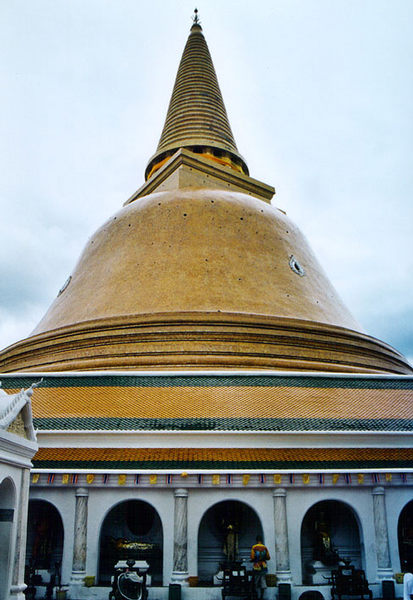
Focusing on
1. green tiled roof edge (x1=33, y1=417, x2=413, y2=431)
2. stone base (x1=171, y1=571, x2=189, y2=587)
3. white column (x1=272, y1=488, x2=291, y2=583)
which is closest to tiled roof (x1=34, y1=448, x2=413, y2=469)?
green tiled roof edge (x1=33, y1=417, x2=413, y2=431)

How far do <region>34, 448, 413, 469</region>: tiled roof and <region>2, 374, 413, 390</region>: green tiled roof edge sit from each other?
2.05 m

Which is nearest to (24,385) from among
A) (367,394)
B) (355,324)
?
(367,394)

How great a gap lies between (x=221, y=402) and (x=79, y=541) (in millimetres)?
3821

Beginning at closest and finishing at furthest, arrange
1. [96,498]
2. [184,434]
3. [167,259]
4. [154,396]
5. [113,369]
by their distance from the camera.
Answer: [96,498]
[184,434]
[154,396]
[113,369]
[167,259]

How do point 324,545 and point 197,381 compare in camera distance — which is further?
point 197,381

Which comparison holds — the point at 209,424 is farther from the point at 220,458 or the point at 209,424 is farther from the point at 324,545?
the point at 324,545

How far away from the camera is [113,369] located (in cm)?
→ 1495

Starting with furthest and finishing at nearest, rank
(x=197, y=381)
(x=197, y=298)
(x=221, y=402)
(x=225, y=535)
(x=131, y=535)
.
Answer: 1. (x=197, y=298)
2. (x=197, y=381)
3. (x=221, y=402)
4. (x=131, y=535)
5. (x=225, y=535)

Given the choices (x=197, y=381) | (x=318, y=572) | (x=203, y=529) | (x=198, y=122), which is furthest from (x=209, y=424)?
(x=198, y=122)

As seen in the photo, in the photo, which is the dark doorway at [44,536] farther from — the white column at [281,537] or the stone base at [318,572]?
the stone base at [318,572]

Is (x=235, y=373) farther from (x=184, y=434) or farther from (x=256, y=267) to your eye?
(x=256, y=267)

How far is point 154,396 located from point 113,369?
250cm

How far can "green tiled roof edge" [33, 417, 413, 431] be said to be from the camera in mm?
11602

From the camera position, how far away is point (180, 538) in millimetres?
10383
